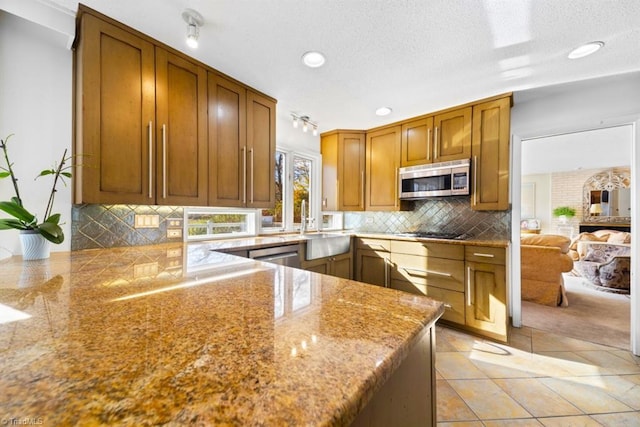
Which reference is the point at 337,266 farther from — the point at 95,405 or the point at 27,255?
the point at 95,405

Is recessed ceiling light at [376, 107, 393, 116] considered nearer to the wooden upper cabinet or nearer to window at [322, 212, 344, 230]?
the wooden upper cabinet

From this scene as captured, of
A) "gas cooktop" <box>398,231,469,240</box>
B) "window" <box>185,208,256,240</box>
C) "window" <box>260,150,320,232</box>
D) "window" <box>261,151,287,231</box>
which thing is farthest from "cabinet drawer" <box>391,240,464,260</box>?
"window" <box>185,208,256,240</box>

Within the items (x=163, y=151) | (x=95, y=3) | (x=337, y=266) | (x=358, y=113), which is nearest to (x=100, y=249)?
(x=163, y=151)

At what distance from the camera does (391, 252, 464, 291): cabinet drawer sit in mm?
2354

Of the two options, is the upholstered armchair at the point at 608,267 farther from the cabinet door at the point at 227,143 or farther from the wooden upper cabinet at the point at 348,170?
the cabinet door at the point at 227,143

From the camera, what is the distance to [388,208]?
3.14 m

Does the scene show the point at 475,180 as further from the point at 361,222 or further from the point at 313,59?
the point at 313,59

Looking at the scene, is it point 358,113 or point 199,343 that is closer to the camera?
point 199,343

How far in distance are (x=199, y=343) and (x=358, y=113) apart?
111 inches

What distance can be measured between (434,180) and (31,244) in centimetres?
312

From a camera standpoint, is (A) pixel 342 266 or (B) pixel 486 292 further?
(A) pixel 342 266

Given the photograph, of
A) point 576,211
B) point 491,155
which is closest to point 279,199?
point 491,155

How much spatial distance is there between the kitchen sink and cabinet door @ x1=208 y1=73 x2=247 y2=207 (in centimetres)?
77

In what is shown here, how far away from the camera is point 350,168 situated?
3377 millimetres
